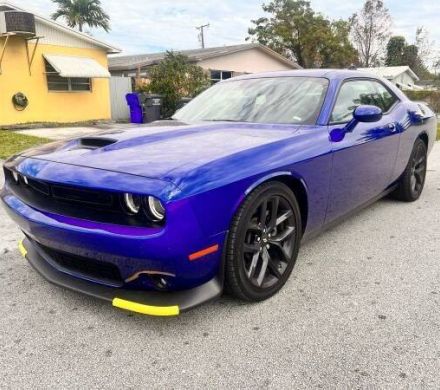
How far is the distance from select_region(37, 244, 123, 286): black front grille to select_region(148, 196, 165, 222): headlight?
352mm

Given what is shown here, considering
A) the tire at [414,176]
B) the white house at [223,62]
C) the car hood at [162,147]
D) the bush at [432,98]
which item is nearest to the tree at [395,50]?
the bush at [432,98]

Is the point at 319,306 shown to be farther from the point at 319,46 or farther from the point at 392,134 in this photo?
the point at 319,46

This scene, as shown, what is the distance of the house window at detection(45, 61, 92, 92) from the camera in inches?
564

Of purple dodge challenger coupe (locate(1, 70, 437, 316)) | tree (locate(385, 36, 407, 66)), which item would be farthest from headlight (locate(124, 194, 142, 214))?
tree (locate(385, 36, 407, 66))

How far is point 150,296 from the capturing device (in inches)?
84.0

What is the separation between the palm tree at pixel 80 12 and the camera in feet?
118

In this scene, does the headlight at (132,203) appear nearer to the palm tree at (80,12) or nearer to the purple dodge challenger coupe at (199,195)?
the purple dodge challenger coupe at (199,195)

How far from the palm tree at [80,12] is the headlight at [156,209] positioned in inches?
1516

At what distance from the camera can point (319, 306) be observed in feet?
8.18

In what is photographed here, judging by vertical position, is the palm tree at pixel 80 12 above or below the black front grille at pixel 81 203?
above

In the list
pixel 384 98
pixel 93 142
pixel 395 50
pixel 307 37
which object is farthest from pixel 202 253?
pixel 395 50

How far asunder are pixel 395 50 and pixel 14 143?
178 feet

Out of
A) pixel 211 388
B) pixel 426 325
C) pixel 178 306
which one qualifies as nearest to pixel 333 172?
pixel 426 325

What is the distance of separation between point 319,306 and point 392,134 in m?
2.03
